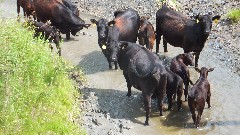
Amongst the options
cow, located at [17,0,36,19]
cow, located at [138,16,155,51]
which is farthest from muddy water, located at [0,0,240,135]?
cow, located at [17,0,36,19]

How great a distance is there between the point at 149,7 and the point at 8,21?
21.4 ft

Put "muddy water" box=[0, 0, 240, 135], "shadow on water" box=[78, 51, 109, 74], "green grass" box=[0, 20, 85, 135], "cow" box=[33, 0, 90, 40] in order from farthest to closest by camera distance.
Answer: "cow" box=[33, 0, 90, 40], "shadow on water" box=[78, 51, 109, 74], "muddy water" box=[0, 0, 240, 135], "green grass" box=[0, 20, 85, 135]

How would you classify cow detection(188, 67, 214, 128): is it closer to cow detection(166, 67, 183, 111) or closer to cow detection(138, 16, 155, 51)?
cow detection(166, 67, 183, 111)

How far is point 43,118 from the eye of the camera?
9219 mm

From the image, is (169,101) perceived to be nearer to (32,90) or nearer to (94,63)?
(32,90)

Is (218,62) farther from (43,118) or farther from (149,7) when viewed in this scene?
(43,118)

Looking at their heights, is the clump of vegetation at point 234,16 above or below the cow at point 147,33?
above

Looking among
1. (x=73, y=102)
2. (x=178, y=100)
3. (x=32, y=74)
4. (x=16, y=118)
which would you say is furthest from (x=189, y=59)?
(x=16, y=118)

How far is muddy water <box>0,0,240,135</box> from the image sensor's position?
1027 cm

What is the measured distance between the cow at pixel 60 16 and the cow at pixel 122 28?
1.53 m

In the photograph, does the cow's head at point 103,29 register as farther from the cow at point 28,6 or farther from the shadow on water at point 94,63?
the cow at point 28,6

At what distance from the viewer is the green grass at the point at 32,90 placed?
8883 millimetres

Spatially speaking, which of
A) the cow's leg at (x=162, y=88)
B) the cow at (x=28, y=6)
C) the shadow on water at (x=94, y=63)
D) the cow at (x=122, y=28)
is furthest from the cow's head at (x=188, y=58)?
the cow at (x=28, y=6)

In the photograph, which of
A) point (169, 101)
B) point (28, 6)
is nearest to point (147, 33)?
point (169, 101)
